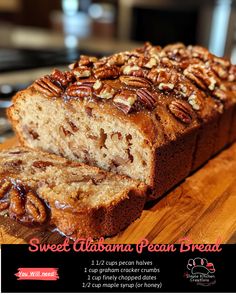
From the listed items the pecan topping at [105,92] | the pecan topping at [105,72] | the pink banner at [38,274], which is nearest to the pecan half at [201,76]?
the pecan topping at [105,72]

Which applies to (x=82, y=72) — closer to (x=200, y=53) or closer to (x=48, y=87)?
(x=48, y=87)

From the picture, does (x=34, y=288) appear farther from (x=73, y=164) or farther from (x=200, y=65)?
(x=200, y=65)

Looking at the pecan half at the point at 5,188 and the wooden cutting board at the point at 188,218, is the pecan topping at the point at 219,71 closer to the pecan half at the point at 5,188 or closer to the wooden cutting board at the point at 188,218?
the wooden cutting board at the point at 188,218

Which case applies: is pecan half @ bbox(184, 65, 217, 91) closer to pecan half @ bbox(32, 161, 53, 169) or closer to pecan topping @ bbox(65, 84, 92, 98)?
pecan topping @ bbox(65, 84, 92, 98)

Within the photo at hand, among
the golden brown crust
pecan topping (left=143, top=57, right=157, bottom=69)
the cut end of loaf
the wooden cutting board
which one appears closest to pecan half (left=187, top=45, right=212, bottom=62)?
pecan topping (left=143, top=57, right=157, bottom=69)

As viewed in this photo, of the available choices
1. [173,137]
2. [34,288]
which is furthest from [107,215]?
[173,137]

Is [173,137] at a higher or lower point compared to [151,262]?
higher
